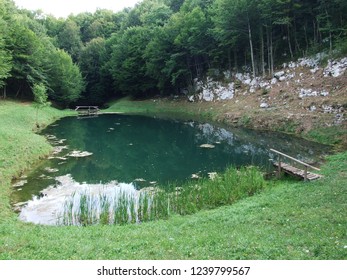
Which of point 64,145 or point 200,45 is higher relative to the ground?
point 200,45

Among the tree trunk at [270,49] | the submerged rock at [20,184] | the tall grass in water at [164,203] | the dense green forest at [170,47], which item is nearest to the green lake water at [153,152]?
the submerged rock at [20,184]

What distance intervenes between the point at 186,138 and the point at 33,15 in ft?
336

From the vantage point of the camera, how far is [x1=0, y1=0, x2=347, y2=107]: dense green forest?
46062 millimetres

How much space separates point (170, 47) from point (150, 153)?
4276 centimetres

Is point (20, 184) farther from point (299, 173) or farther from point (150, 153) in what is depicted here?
point (299, 173)

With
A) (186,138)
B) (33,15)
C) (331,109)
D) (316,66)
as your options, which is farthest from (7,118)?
(33,15)

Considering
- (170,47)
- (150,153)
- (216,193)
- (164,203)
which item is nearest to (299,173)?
(216,193)

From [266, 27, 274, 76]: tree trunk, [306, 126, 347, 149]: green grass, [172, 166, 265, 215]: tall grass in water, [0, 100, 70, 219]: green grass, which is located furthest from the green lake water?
[266, 27, 274, 76]: tree trunk

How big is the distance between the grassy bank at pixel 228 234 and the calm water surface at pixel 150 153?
663cm

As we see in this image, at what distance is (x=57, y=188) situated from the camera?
19484mm

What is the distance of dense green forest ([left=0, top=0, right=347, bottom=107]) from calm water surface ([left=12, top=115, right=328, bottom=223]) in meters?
15.4

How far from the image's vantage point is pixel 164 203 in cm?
1514

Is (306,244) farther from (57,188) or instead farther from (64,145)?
(64,145)

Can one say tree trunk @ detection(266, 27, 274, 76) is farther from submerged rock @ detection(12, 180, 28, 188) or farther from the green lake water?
submerged rock @ detection(12, 180, 28, 188)
